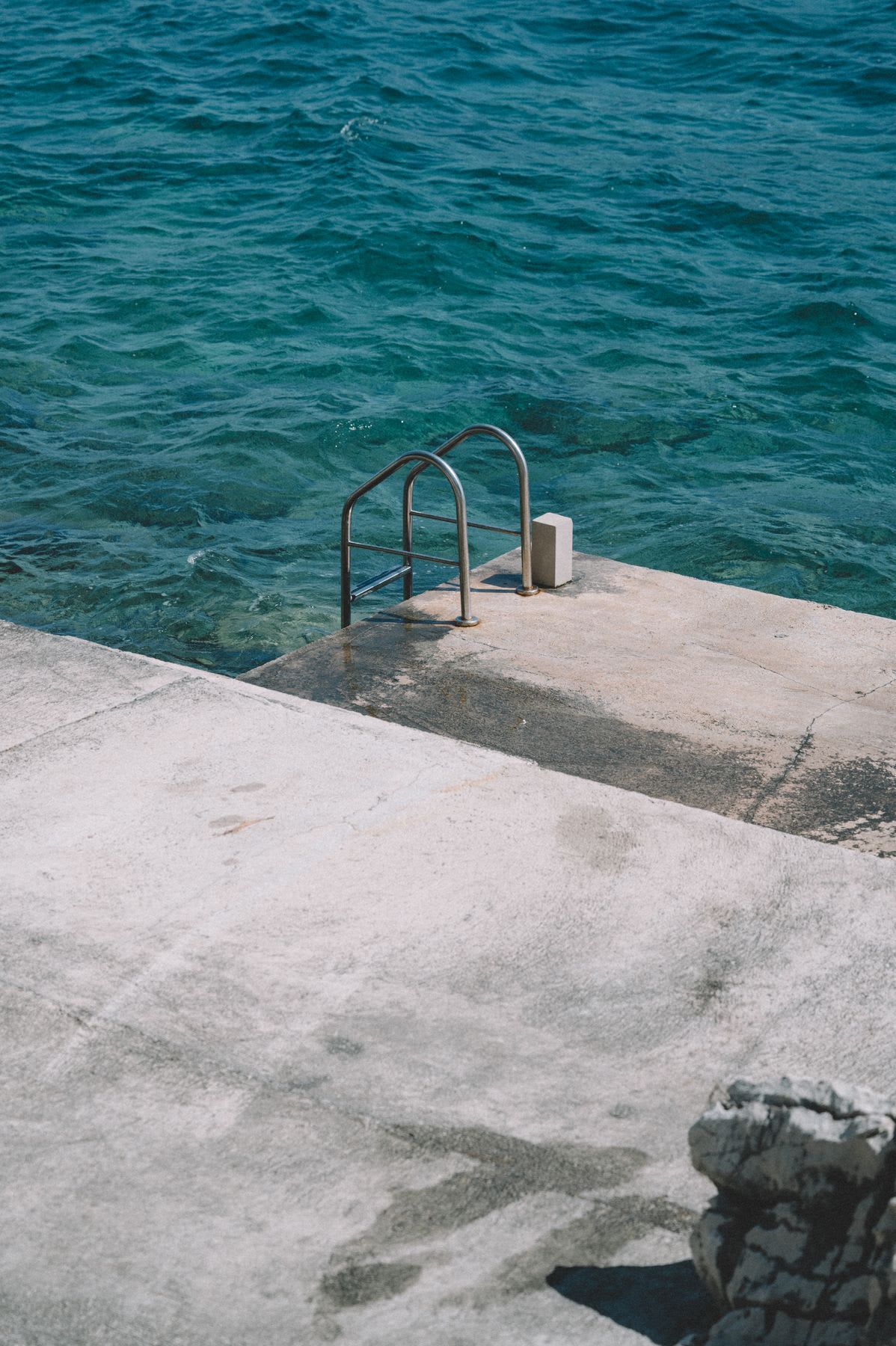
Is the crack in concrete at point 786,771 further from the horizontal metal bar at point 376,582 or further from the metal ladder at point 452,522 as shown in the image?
the horizontal metal bar at point 376,582

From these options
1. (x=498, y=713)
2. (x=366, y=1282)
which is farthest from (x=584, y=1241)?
(x=498, y=713)

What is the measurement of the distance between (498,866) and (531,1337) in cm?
186

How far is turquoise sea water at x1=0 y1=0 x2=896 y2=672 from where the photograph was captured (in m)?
11.6

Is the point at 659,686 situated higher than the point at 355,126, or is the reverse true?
the point at 355,126

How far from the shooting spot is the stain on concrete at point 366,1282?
9.41 feet

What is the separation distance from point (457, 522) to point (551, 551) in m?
1.06

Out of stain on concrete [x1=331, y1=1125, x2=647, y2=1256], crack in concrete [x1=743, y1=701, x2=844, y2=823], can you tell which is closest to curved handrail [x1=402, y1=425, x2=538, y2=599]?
crack in concrete [x1=743, y1=701, x2=844, y2=823]

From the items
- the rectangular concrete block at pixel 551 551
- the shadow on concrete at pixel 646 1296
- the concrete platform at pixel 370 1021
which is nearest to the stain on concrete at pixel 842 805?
the concrete platform at pixel 370 1021

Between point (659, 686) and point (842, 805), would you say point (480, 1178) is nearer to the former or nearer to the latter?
point (842, 805)

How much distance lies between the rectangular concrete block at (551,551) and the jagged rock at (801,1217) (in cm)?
534

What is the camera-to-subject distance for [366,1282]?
9.53 feet

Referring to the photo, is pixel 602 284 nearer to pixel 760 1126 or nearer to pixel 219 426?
pixel 219 426

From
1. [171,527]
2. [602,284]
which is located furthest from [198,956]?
[602,284]

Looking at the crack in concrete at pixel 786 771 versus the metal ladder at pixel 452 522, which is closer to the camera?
the crack in concrete at pixel 786 771
